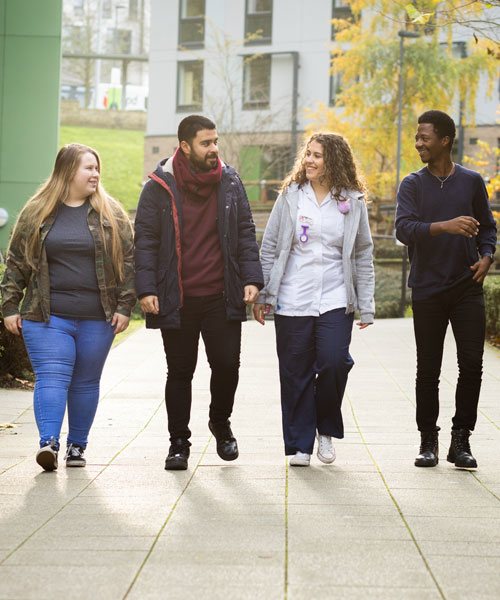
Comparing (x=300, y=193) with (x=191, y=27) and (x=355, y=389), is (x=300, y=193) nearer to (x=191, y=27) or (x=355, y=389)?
(x=355, y=389)

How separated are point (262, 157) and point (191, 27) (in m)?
7.57

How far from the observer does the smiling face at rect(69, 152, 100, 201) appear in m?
6.09

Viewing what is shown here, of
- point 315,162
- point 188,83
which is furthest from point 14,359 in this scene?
point 188,83

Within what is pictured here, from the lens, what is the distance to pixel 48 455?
580 centimetres

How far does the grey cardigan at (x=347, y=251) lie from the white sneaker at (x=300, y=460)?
83 centimetres

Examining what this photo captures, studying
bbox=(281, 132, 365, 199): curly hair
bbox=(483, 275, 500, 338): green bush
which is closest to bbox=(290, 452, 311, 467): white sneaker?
bbox=(281, 132, 365, 199): curly hair

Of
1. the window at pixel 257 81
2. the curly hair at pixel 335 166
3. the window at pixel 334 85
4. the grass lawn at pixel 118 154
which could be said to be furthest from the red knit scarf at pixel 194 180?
the grass lawn at pixel 118 154

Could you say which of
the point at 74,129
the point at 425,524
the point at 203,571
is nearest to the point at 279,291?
the point at 425,524

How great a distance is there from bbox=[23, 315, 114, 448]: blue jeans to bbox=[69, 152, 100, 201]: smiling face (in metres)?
0.72

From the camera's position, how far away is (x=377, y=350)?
1400cm

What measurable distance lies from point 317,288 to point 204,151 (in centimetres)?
99

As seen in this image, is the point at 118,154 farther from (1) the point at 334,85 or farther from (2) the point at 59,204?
(2) the point at 59,204

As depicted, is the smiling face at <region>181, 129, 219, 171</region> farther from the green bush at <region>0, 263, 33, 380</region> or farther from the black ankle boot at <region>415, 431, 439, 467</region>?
the green bush at <region>0, 263, 33, 380</region>

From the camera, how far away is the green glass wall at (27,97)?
50.0 feet
